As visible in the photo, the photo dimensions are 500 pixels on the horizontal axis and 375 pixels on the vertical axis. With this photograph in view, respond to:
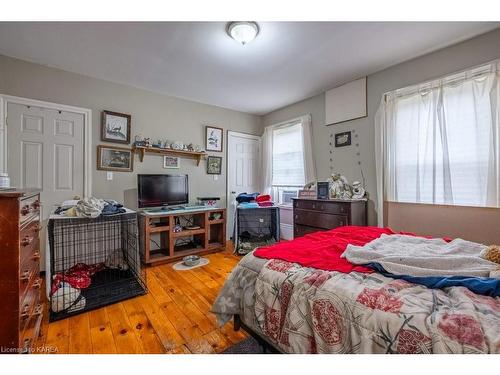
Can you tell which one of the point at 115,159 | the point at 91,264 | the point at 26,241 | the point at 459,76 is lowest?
the point at 91,264

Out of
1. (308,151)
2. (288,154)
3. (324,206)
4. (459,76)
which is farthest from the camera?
(288,154)

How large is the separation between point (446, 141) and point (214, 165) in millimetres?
3154

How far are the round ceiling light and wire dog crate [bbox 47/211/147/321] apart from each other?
1986 mm

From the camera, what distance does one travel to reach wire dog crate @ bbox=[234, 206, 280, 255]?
3735 millimetres

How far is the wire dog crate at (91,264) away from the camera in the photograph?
194 cm

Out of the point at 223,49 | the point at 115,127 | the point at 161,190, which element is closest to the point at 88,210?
the point at 161,190

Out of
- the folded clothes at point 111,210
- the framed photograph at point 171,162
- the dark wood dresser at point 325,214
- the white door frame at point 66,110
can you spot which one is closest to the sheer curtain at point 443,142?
the dark wood dresser at point 325,214

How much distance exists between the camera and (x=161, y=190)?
3299 millimetres

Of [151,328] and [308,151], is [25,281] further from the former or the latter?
[308,151]

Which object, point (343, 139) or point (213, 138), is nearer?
point (343, 139)

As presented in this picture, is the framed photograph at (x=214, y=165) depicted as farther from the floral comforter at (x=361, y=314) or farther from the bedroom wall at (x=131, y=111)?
the floral comforter at (x=361, y=314)

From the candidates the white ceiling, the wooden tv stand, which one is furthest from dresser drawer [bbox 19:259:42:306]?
the white ceiling
